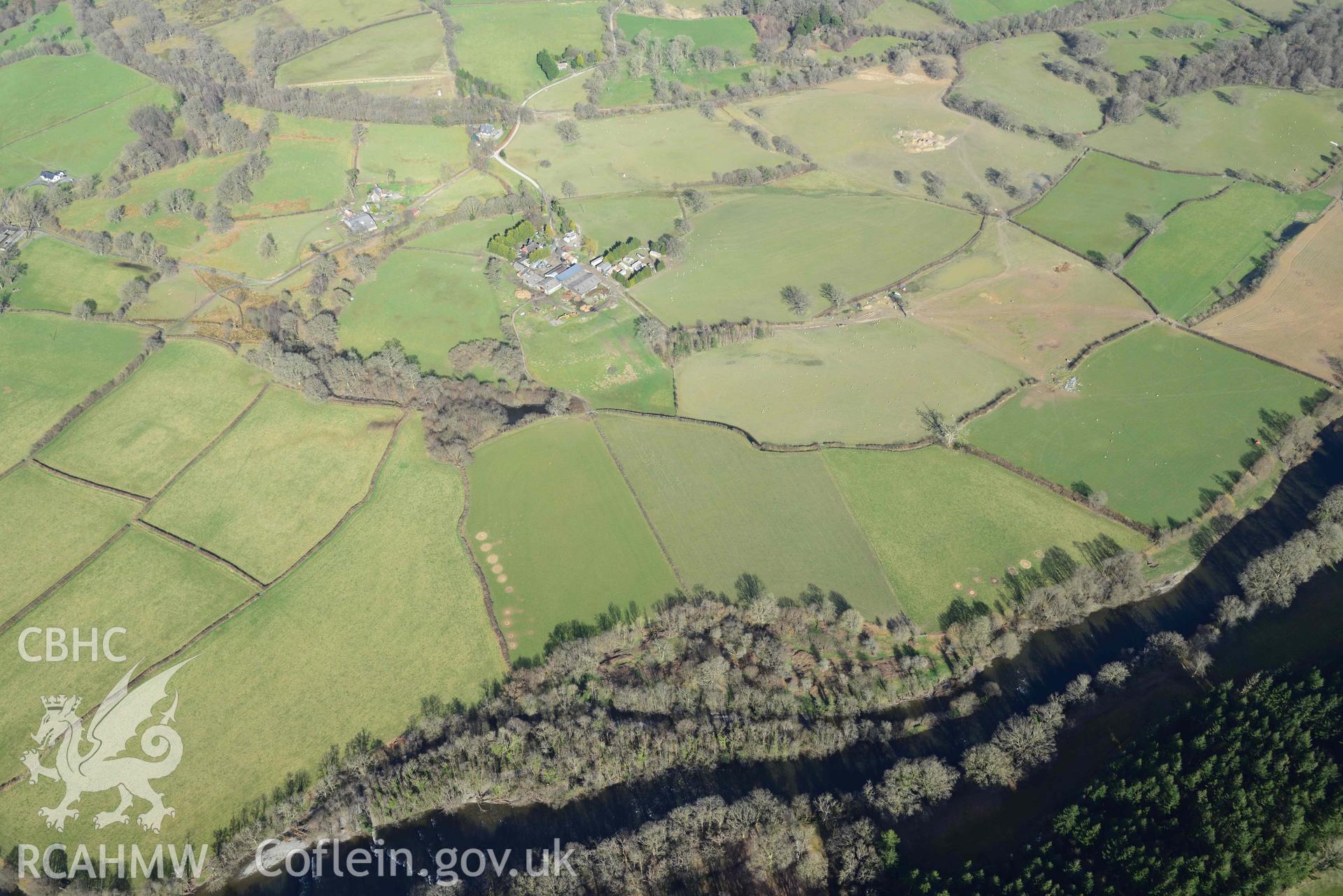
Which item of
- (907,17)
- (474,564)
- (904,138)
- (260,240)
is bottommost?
(474,564)

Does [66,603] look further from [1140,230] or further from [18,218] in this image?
[1140,230]

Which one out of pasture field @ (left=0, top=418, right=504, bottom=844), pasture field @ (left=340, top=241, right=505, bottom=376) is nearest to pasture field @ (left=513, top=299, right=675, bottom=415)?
pasture field @ (left=340, top=241, right=505, bottom=376)

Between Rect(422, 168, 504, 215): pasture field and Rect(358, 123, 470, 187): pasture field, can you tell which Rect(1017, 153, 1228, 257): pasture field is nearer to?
Rect(422, 168, 504, 215): pasture field

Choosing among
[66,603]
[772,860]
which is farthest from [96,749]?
[772,860]

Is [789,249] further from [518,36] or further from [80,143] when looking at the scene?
[80,143]

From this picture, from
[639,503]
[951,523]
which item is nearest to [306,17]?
[639,503]
